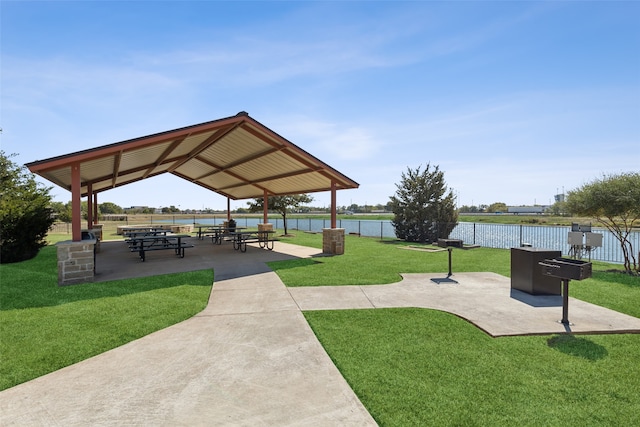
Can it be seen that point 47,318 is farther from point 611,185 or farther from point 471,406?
point 611,185

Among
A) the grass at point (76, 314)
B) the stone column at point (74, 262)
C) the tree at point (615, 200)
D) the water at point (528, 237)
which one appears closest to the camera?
the grass at point (76, 314)

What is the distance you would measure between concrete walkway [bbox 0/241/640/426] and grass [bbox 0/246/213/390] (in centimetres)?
32

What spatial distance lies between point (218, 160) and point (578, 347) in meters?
14.1

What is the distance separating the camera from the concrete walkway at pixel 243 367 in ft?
8.94

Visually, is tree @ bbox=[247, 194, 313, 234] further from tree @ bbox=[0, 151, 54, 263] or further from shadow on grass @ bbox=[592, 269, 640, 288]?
shadow on grass @ bbox=[592, 269, 640, 288]

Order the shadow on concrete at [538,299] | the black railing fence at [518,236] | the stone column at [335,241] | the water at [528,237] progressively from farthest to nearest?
the black railing fence at [518,236]
the water at [528,237]
the stone column at [335,241]
the shadow on concrete at [538,299]

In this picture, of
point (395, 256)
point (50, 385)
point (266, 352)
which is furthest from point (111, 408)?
point (395, 256)

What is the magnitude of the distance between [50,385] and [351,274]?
21.3 ft

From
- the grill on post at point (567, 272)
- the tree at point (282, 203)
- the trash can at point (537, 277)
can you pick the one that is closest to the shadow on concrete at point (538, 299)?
the trash can at point (537, 277)

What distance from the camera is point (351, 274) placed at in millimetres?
8555

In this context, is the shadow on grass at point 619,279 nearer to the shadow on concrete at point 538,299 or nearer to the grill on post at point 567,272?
the shadow on concrete at point 538,299

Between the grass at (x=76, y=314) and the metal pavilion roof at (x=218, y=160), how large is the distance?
9.58ft

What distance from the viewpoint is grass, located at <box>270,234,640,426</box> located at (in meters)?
2.71

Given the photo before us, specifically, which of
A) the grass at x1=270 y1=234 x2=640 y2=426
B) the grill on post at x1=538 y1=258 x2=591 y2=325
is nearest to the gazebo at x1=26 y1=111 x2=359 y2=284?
the grass at x1=270 y1=234 x2=640 y2=426
